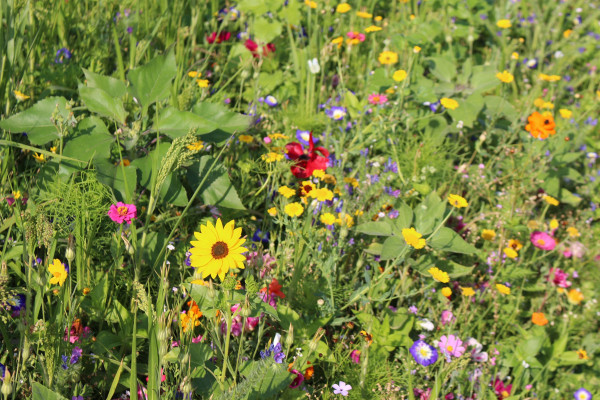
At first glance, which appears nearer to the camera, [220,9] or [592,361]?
[592,361]

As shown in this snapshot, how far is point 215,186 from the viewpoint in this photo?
1825 millimetres

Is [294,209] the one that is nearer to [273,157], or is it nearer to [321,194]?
[321,194]

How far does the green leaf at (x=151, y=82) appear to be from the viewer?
Answer: 72.2 inches

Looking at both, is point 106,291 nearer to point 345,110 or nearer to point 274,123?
point 274,123

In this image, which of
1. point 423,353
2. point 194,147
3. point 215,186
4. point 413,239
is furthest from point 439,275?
point 194,147

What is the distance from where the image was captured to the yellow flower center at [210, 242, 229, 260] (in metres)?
1.41

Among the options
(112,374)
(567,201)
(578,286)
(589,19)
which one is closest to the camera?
(112,374)

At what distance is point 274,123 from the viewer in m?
2.55

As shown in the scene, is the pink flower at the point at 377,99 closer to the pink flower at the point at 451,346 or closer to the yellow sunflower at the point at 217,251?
the pink flower at the point at 451,346

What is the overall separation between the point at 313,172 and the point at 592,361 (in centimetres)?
138

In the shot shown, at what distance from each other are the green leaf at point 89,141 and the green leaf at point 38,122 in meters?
0.07

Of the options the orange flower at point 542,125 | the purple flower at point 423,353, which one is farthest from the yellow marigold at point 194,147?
the orange flower at point 542,125

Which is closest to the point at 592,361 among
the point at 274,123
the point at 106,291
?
the point at 274,123

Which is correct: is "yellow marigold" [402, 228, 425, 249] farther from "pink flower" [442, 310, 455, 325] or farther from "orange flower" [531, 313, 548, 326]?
"orange flower" [531, 313, 548, 326]
